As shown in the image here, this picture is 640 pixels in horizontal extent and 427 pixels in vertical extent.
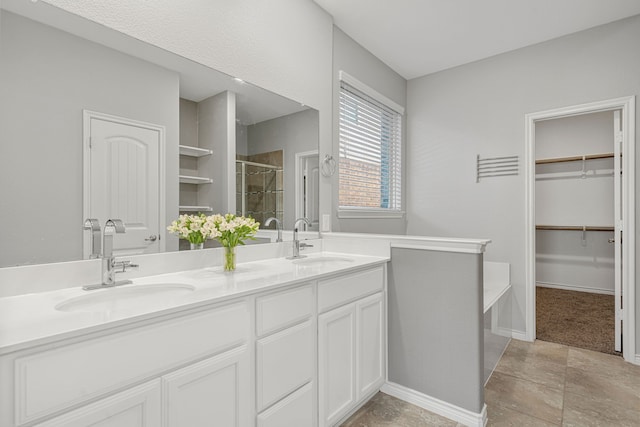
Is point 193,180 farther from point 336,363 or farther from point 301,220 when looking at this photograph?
point 336,363

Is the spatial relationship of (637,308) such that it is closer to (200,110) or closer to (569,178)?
(569,178)

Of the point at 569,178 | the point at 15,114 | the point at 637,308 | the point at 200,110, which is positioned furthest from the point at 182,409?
the point at 569,178

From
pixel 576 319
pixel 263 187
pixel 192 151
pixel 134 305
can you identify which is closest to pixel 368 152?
pixel 263 187

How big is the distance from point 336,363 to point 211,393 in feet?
2.52

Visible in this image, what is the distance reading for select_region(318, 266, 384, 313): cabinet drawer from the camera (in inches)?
66.1

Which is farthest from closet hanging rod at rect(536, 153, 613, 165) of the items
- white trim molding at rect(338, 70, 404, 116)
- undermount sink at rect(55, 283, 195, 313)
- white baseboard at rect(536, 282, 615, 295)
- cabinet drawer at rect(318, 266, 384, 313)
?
undermount sink at rect(55, 283, 195, 313)

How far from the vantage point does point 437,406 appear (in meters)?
1.98

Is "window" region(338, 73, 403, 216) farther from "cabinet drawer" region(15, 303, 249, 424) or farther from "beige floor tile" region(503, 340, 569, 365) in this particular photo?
"cabinet drawer" region(15, 303, 249, 424)

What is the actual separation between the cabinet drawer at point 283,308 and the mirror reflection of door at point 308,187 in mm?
916

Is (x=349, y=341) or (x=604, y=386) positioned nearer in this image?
(x=349, y=341)

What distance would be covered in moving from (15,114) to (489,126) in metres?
3.54

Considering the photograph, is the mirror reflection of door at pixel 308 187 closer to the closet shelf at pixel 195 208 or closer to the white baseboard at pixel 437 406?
the closet shelf at pixel 195 208

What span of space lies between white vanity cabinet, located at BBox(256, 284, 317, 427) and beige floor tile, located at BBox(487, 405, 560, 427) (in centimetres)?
109

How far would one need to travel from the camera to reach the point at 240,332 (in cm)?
128
